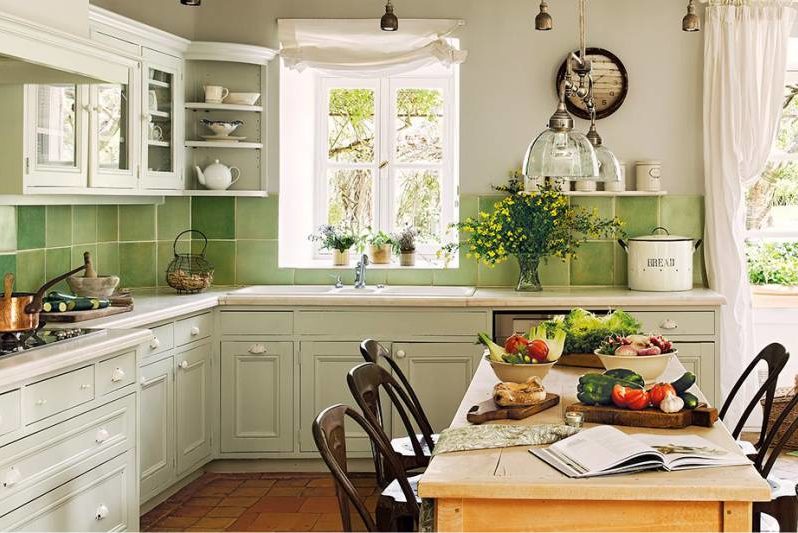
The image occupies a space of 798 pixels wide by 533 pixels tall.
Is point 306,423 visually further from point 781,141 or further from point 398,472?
point 781,141

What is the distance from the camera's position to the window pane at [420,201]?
6215 millimetres

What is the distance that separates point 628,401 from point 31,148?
2.58 meters

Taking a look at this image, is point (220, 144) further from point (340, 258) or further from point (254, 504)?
point (254, 504)

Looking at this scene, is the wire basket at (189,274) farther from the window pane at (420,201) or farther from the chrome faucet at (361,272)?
the window pane at (420,201)

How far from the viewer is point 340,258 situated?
6.02 meters

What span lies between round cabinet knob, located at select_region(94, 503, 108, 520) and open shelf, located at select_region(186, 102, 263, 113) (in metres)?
2.64

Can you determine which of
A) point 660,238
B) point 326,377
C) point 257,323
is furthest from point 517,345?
point 660,238

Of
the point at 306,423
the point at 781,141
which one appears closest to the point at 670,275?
the point at 781,141

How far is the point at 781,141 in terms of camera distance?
20.8 ft

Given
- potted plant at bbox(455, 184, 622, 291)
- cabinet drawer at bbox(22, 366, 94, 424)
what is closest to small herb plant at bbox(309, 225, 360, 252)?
potted plant at bbox(455, 184, 622, 291)

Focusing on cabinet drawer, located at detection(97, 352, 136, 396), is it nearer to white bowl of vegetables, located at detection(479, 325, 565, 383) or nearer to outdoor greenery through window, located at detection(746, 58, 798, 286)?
white bowl of vegetables, located at detection(479, 325, 565, 383)

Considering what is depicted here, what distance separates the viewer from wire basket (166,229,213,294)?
5.42 m

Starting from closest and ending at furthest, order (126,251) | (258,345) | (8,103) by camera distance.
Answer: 1. (8,103)
2. (258,345)
3. (126,251)

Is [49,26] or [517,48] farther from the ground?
[517,48]
